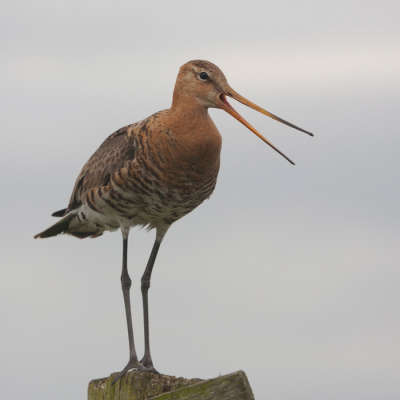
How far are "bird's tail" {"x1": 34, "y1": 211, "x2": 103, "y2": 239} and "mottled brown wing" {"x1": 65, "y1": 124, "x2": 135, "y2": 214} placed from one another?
481 millimetres

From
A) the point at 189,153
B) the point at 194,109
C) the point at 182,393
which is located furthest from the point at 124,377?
the point at 194,109

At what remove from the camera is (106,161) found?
10328 mm

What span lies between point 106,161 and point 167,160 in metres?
1.24

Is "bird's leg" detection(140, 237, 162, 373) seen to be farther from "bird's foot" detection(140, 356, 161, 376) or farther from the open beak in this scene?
the open beak

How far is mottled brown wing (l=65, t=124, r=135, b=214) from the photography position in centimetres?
1004

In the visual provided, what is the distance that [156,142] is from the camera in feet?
31.6

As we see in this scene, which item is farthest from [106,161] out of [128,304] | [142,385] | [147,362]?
[142,385]

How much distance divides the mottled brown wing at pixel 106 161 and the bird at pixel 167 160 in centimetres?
2

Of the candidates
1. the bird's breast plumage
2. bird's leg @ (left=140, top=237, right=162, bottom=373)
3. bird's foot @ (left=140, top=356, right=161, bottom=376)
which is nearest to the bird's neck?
the bird's breast plumage

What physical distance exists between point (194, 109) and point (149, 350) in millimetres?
3560

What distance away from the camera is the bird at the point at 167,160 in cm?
954

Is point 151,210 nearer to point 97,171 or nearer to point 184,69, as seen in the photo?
point 97,171

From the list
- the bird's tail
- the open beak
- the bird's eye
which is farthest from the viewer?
the bird's tail

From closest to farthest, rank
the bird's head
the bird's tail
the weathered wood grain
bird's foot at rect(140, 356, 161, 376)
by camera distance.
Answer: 1. the weathered wood grain
2. the bird's head
3. bird's foot at rect(140, 356, 161, 376)
4. the bird's tail
